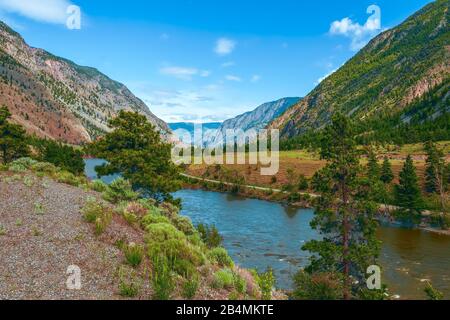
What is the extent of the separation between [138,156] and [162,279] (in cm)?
3061

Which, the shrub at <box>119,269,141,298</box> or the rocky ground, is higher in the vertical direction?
the rocky ground

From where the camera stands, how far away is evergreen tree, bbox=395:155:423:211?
3066 inches

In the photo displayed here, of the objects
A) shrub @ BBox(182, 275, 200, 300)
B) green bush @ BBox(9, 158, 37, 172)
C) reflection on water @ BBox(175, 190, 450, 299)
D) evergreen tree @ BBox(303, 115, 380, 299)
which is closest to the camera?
shrub @ BBox(182, 275, 200, 300)

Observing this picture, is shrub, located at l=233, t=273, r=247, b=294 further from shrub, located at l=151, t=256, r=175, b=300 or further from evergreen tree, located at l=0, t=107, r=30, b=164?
evergreen tree, located at l=0, t=107, r=30, b=164

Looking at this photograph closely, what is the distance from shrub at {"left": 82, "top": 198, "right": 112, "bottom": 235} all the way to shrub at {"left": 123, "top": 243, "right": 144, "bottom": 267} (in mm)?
2460

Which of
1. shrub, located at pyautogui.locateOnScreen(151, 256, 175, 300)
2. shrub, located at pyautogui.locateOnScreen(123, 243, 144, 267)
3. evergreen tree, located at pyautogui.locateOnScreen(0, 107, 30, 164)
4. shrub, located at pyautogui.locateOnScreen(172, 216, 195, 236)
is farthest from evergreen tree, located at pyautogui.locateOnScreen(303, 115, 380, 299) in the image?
evergreen tree, located at pyautogui.locateOnScreen(0, 107, 30, 164)

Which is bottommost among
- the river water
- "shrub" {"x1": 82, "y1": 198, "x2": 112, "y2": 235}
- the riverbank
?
the river water

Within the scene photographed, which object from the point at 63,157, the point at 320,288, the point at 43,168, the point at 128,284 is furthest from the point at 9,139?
the point at 128,284

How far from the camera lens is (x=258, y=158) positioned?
576 feet

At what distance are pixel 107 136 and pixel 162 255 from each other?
31.2 meters

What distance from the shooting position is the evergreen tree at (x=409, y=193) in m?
77.9

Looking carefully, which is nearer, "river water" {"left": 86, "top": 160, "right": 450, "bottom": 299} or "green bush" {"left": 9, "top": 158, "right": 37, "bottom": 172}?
"green bush" {"left": 9, "top": 158, "right": 37, "bottom": 172}
